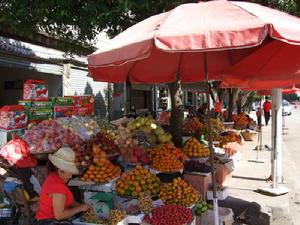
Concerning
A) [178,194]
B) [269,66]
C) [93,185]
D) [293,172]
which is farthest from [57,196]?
[293,172]

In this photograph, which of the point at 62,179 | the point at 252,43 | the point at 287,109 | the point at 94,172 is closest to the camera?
the point at 252,43

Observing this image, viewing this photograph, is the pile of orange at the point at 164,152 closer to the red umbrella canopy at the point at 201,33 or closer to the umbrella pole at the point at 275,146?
the umbrella pole at the point at 275,146

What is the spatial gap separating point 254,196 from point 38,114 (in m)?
4.39

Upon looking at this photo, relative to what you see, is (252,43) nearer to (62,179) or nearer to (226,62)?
(62,179)

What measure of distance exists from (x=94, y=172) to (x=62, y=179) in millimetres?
1437

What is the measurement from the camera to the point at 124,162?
613 cm

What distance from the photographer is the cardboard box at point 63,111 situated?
6564 mm

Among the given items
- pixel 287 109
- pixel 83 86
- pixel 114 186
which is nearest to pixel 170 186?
pixel 114 186

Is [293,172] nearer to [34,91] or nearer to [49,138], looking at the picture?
[49,138]

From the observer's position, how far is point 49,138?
18.6 feet

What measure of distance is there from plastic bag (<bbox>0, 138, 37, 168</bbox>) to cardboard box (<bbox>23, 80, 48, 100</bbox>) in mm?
1009

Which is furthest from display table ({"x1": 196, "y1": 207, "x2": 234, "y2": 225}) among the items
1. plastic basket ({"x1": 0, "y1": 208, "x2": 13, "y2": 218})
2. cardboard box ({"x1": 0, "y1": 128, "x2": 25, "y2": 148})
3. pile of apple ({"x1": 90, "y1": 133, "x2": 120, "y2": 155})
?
cardboard box ({"x1": 0, "y1": 128, "x2": 25, "y2": 148})

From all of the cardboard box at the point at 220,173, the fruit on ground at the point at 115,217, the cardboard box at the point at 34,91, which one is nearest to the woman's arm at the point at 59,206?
the fruit on ground at the point at 115,217

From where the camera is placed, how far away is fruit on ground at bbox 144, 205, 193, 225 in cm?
456
